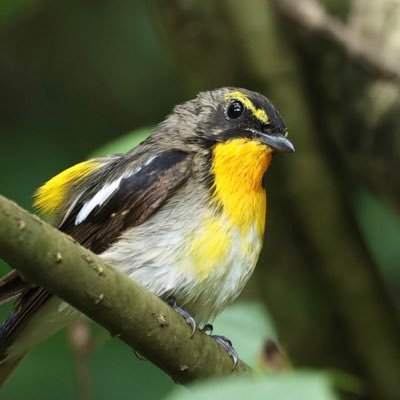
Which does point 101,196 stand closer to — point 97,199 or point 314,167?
point 97,199

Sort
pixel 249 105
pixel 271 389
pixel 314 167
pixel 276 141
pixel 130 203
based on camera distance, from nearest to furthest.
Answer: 1. pixel 271 389
2. pixel 130 203
3. pixel 276 141
4. pixel 249 105
5. pixel 314 167

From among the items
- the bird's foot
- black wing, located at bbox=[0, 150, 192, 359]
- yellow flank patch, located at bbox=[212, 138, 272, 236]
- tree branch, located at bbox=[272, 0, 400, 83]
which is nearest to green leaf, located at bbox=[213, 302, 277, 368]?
the bird's foot

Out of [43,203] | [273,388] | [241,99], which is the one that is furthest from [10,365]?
[273,388]

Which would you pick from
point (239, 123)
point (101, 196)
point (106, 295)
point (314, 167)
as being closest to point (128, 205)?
point (101, 196)

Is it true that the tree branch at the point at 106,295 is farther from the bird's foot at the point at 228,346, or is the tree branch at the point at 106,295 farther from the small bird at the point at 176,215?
the small bird at the point at 176,215

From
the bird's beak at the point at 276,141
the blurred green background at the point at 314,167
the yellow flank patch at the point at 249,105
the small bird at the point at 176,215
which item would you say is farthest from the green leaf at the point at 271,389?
the blurred green background at the point at 314,167

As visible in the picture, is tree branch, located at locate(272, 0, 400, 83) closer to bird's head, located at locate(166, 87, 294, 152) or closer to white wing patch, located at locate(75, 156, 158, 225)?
bird's head, located at locate(166, 87, 294, 152)
